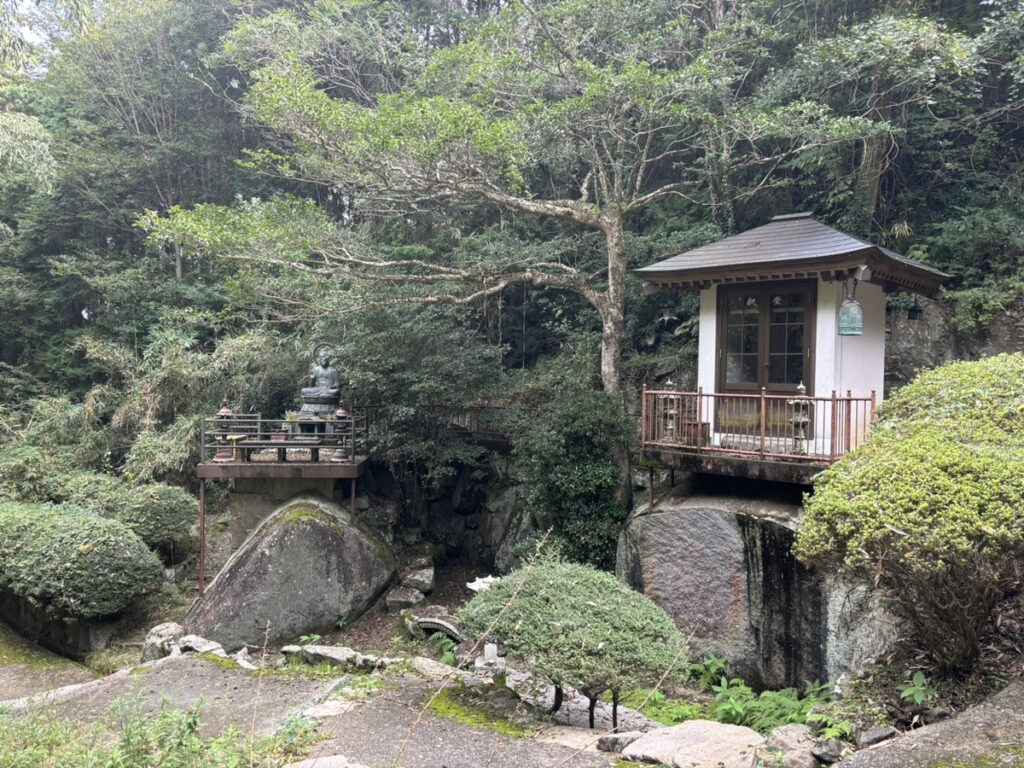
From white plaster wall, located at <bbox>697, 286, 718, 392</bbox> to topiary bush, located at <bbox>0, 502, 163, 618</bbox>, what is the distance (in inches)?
349

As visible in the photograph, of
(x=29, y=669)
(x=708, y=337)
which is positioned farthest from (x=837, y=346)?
(x=29, y=669)

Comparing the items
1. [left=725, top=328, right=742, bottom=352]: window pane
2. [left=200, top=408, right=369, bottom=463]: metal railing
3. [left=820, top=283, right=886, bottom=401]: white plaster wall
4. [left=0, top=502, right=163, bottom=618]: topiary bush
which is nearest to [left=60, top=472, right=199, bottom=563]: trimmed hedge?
[left=0, top=502, right=163, bottom=618]: topiary bush

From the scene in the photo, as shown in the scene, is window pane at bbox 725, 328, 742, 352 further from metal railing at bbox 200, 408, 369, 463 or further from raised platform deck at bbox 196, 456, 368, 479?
raised platform deck at bbox 196, 456, 368, 479

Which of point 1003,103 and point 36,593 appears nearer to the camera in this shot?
point 36,593

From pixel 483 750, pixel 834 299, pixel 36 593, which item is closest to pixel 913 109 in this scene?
pixel 834 299

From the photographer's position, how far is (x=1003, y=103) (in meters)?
11.4

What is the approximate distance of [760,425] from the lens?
7.79 m

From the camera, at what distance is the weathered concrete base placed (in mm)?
9242

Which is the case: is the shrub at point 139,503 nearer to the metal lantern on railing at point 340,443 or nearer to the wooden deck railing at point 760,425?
the metal lantern on railing at point 340,443

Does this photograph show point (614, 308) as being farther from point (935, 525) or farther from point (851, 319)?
point (935, 525)

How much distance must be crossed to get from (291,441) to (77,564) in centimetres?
335

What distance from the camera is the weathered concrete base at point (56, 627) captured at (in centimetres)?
924

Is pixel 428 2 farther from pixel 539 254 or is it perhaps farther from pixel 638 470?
pixel 638 470

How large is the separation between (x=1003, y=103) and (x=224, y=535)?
57.0ft
